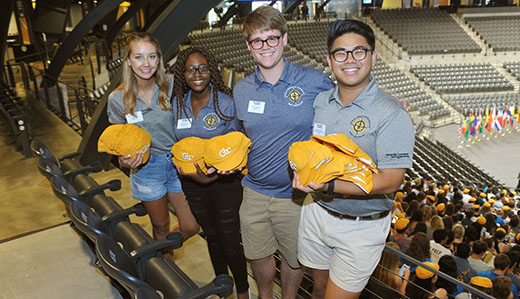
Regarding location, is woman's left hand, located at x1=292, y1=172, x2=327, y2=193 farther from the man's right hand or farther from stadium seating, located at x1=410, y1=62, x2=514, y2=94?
stadium seating, located at x1=410, y1=62, x2=514, y2=94

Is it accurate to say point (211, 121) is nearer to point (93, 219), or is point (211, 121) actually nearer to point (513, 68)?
point (93, 219)

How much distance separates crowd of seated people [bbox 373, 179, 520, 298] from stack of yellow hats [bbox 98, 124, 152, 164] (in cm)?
148

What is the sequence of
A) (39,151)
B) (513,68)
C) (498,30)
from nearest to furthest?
(39,151) → (513,68) → (498,30)

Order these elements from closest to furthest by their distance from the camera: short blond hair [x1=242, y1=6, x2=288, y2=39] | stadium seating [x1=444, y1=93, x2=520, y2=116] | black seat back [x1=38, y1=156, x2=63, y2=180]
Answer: short blond hair [x1=242, y1=6, x2=288, y2=39] → black seat back [x1=38, y1=156, x2=63, y2=180] → stadium seating [x1=444, y1=93, x2=520, y2=116]

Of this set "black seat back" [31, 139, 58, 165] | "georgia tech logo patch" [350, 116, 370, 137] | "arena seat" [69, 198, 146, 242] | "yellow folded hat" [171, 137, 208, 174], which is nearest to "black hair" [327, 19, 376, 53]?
"georgia tech logo patch" [350, 116, 370, 137]

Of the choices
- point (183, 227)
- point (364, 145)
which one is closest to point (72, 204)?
point (183, 227)

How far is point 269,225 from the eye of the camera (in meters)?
1.94

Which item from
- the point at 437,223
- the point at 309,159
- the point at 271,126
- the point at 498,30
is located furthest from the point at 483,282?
the point at 498,30

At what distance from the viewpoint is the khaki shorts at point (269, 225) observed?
6.16 ft

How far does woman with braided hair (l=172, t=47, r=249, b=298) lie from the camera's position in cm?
204

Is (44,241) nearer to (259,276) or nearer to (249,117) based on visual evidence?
(259,276)

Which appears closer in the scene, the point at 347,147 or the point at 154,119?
the point at 347,147

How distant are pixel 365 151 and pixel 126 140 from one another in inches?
50.2

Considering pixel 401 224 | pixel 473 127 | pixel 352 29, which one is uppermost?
pixel 352 29
